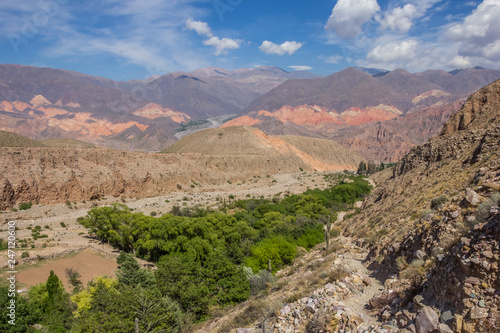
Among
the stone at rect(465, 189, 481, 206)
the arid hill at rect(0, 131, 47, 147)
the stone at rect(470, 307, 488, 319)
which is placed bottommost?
the stone at rect(470, 307, 488, 319)

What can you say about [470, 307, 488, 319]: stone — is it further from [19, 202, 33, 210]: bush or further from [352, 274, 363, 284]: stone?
[19, 202, 33, 210]: bush

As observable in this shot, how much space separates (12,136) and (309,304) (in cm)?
7273

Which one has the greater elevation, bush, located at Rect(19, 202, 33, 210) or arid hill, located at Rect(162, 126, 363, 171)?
arid hill, located at Rect(162, 126, 363, 171)

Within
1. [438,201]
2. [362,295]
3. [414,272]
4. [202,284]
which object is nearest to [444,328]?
[414,272]

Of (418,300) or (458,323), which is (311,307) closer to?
(418,300)

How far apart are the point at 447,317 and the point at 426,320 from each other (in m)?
0.33

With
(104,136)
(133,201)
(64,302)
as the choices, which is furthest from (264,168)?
(104,136)

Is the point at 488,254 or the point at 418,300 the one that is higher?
the point at 488,254

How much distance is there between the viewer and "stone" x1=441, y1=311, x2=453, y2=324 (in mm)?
5051

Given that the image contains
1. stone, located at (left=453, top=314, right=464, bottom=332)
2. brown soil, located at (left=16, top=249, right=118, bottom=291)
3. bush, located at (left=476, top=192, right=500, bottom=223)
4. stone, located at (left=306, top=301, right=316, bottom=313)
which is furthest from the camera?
brown soil, located at (left=16, top=249, right=118, bottom=291)

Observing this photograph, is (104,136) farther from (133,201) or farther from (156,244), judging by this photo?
(156,244)

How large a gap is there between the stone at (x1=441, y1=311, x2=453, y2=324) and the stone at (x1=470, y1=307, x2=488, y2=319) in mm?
414

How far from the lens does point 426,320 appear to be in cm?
523

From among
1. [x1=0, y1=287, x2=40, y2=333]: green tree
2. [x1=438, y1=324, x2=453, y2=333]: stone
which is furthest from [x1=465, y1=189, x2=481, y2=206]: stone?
[x1=0, y1=287, x2=40, y2=333]: green tree
